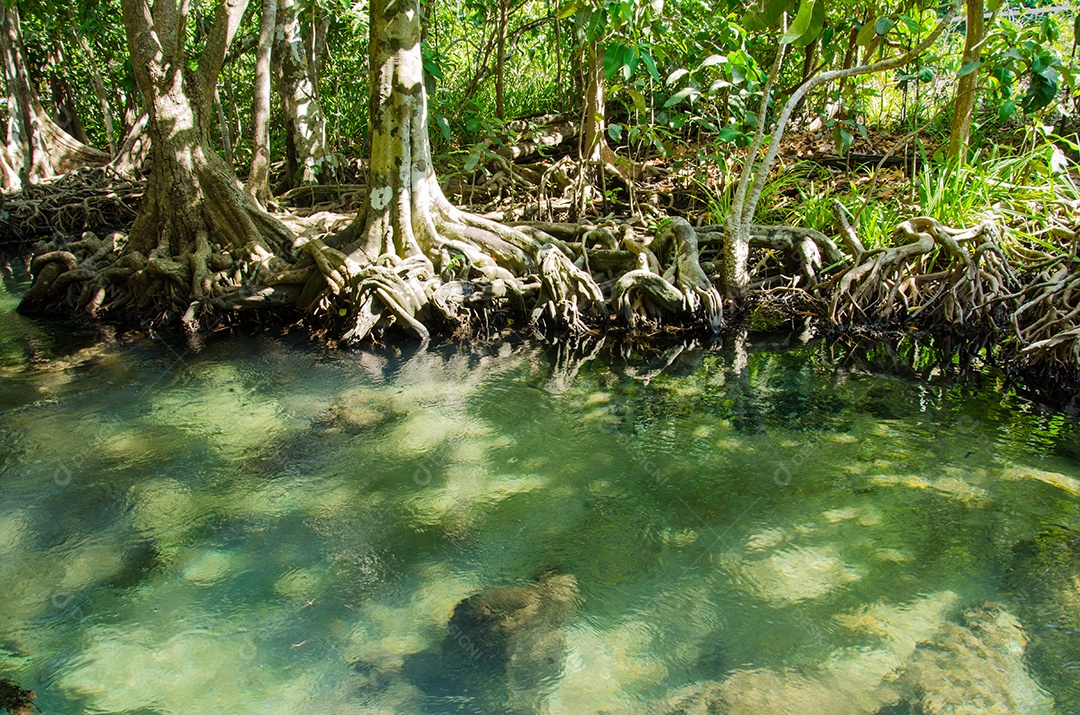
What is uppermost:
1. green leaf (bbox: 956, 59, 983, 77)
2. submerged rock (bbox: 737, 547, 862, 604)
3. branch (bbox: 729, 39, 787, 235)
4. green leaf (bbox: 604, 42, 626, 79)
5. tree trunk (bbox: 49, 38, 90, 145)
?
tree trunk (bbox: 49, 38, 90, 145)

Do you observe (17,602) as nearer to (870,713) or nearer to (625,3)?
(870,713)

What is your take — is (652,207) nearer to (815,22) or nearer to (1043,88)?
(1043,88)

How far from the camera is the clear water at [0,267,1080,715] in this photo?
2.77m

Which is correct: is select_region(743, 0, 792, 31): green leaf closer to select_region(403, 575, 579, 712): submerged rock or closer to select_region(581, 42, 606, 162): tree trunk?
select_region(403, 575, 579, 712): submerged rock

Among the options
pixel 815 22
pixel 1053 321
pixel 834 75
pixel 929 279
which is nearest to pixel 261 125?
pixel 834 75

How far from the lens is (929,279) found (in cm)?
620

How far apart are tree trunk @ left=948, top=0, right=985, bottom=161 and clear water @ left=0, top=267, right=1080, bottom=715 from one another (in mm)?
2725

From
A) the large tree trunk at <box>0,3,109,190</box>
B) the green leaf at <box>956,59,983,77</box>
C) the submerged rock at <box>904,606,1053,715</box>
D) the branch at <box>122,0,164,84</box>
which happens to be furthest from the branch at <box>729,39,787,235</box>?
the large tree trunk at <box>0,3,109,190</box>

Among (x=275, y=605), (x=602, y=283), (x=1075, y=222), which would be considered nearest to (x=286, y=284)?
(x=602, y=283)

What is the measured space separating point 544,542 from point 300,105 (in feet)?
26.5

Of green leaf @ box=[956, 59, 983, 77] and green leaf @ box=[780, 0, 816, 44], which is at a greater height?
green leaf @ box=[956, 59, 983, 77]

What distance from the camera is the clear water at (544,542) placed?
9.09ft

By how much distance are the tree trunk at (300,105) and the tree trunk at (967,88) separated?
7.39 meters

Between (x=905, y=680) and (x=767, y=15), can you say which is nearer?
(x=905, y=680)
